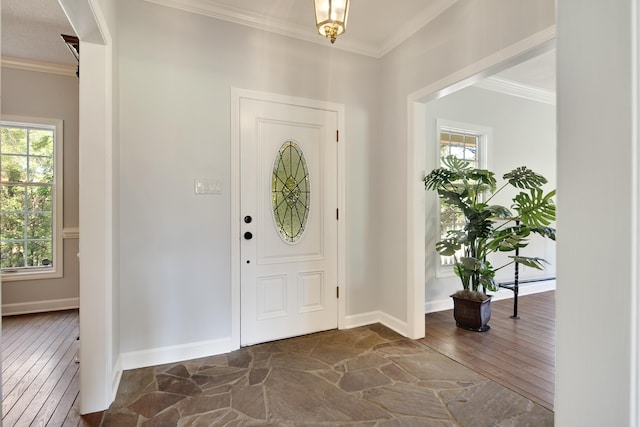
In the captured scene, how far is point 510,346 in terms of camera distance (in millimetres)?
2877

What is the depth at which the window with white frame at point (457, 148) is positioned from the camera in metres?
3.98

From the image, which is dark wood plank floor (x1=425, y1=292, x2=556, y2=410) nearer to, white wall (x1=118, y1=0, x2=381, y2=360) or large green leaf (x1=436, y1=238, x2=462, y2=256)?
large green leaf (x1=436, y1=238, x2=462, y2=256)

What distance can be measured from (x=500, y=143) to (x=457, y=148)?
71 centimetres

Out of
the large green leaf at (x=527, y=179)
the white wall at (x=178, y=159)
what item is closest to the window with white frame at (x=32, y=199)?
the white wall at (x=178, y=159)

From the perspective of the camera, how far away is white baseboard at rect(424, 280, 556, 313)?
3861 mm

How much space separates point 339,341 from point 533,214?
7.44 ft

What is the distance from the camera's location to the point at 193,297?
263 centimetres

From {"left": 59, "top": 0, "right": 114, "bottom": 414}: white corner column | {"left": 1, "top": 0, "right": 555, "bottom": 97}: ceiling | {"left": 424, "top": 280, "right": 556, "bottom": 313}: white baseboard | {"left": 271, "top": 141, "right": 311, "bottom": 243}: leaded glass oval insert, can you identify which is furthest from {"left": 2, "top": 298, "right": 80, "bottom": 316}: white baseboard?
{"left": 424, "top": 280, "right": 556, "bottom": 313}: white baseboard

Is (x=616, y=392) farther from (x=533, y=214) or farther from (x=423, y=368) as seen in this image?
(x=533, y=214)

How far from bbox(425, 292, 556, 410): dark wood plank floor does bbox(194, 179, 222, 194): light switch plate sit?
93.2 inches

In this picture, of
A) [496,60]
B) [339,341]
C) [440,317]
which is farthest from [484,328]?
[496,60]

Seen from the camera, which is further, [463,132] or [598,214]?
[463,132]

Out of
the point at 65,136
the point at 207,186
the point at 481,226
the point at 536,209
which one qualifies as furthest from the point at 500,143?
the point at 65,136

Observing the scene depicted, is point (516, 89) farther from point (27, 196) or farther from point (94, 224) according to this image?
point (27, 196)
